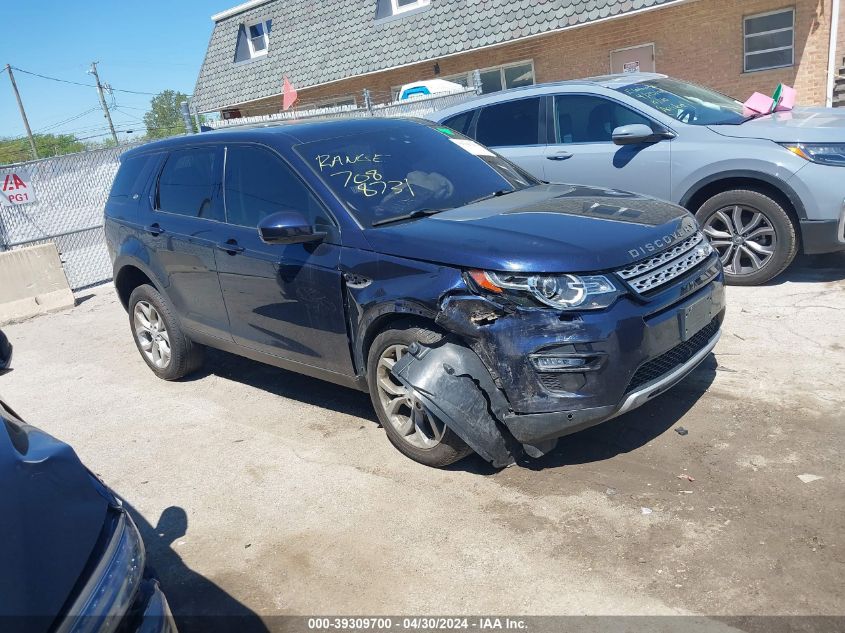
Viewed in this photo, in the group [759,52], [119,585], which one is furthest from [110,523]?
[759,52]

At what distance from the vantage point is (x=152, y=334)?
603cm

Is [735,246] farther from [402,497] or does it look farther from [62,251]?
[62,251]

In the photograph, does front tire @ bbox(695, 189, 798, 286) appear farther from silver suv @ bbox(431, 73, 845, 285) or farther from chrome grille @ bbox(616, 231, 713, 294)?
chrome grille @ bbox(616, 231, 713, 294)

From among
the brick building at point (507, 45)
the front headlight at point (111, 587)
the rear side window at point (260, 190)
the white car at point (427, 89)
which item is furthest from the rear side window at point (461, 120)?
the brick building at point (507, 45)

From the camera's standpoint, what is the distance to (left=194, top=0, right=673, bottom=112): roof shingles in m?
16.0

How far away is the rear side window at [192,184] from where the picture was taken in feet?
16.4

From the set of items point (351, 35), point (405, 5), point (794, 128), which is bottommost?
point (794, 128)

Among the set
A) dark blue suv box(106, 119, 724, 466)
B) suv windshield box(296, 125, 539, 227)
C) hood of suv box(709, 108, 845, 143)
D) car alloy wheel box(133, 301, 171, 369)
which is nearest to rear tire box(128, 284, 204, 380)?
car alloy wheel box(133, 301, 171, 369)

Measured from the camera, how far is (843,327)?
17.0 ft

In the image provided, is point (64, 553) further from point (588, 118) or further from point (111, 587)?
point (588, 118)

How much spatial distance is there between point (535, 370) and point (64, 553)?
215cm

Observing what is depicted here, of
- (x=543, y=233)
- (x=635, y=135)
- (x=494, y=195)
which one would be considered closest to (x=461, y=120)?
(x=635, y=135)

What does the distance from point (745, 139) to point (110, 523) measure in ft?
19.1

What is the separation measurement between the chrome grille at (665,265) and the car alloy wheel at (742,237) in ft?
7.35
